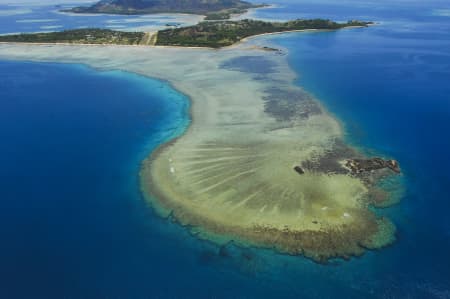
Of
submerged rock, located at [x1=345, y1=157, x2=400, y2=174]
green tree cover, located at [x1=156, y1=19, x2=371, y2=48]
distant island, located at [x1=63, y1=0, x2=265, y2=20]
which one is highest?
distant island, located at [x1=63, y1=0, x2=265, y2=20]

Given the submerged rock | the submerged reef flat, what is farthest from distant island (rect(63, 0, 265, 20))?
the submerged rock

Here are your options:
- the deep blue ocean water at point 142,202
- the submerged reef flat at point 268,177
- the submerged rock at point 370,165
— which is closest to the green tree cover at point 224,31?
the deep blue ocean water at point 142,202

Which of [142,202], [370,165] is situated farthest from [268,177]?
[142,202]

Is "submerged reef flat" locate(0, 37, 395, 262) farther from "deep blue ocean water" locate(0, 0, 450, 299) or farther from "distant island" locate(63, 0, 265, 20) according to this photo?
"distant island" locate(63, 0, 265, 20)

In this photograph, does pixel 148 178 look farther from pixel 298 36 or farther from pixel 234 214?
pixel 298 36

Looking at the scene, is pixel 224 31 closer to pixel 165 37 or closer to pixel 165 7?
pixel 165 37

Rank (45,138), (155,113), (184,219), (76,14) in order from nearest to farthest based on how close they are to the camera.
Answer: (184,219) → (45,138) → (155,113) → (76,14)

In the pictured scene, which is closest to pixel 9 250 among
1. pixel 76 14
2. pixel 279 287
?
pixel 279 287
